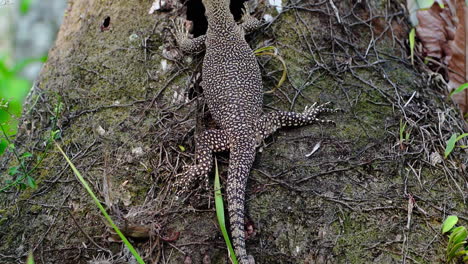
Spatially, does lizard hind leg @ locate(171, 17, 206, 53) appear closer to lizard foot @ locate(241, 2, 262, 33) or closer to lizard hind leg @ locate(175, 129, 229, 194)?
lizard foot @ locate(241, 2, 262, 33)

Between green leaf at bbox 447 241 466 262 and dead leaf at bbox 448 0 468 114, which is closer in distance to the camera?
green leaf at bbox 447 241 466 262

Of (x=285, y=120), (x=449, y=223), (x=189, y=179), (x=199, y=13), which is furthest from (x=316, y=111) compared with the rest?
(x=199, y=13)

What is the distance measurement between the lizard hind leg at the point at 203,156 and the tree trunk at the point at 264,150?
112 mm

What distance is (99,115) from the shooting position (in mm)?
4570

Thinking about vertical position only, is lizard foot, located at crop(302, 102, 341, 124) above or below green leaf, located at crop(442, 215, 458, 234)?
above

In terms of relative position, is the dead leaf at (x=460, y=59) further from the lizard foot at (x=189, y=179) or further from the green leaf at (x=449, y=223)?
the lizard foot at (x=189, y=179)

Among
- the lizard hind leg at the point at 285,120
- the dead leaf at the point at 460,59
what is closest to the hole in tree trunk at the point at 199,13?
the lizard hind leg at the point at 285,120

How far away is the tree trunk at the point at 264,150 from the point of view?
3.72 metres

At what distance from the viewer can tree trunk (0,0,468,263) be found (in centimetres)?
372

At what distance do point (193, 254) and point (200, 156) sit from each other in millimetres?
888

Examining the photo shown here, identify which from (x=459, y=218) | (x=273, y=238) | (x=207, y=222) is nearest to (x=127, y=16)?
(x=207, y=222)

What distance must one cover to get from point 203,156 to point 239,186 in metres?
0.48

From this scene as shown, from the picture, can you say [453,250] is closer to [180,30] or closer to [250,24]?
[250,24]

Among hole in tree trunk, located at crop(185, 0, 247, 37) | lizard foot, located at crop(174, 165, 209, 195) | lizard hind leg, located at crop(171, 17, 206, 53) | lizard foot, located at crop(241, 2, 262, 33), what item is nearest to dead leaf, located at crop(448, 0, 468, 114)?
lizard foot, located at crop(241, 2, 262, 33)
